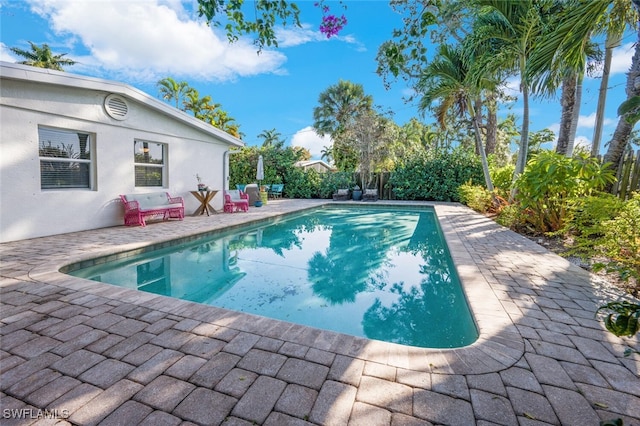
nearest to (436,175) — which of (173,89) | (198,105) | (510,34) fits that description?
(510,34)

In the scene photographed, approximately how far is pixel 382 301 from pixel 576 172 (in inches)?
192

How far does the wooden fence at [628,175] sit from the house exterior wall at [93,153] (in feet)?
35.5

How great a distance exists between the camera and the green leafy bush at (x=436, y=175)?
48.2 feet

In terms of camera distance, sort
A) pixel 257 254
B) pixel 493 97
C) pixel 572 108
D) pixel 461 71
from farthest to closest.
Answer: pixel 493 97
pixel 461 71
pixel 572 108
pixel 257 254

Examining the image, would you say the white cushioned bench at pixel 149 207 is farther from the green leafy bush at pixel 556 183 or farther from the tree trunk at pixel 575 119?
the tree trunk at pixel 575 119

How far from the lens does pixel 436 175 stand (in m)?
15.3

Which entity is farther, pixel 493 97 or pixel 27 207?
pixel 493 97

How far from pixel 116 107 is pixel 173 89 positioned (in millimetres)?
19190

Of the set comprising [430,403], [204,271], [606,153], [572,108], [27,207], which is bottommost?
[204,271]

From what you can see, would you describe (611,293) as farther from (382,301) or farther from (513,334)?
(382,301)

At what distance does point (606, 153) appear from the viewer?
661 cm

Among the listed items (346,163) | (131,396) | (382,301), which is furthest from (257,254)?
(346,163)

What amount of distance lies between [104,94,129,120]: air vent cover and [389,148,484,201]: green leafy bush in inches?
485

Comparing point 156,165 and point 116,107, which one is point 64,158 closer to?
point 116,107
